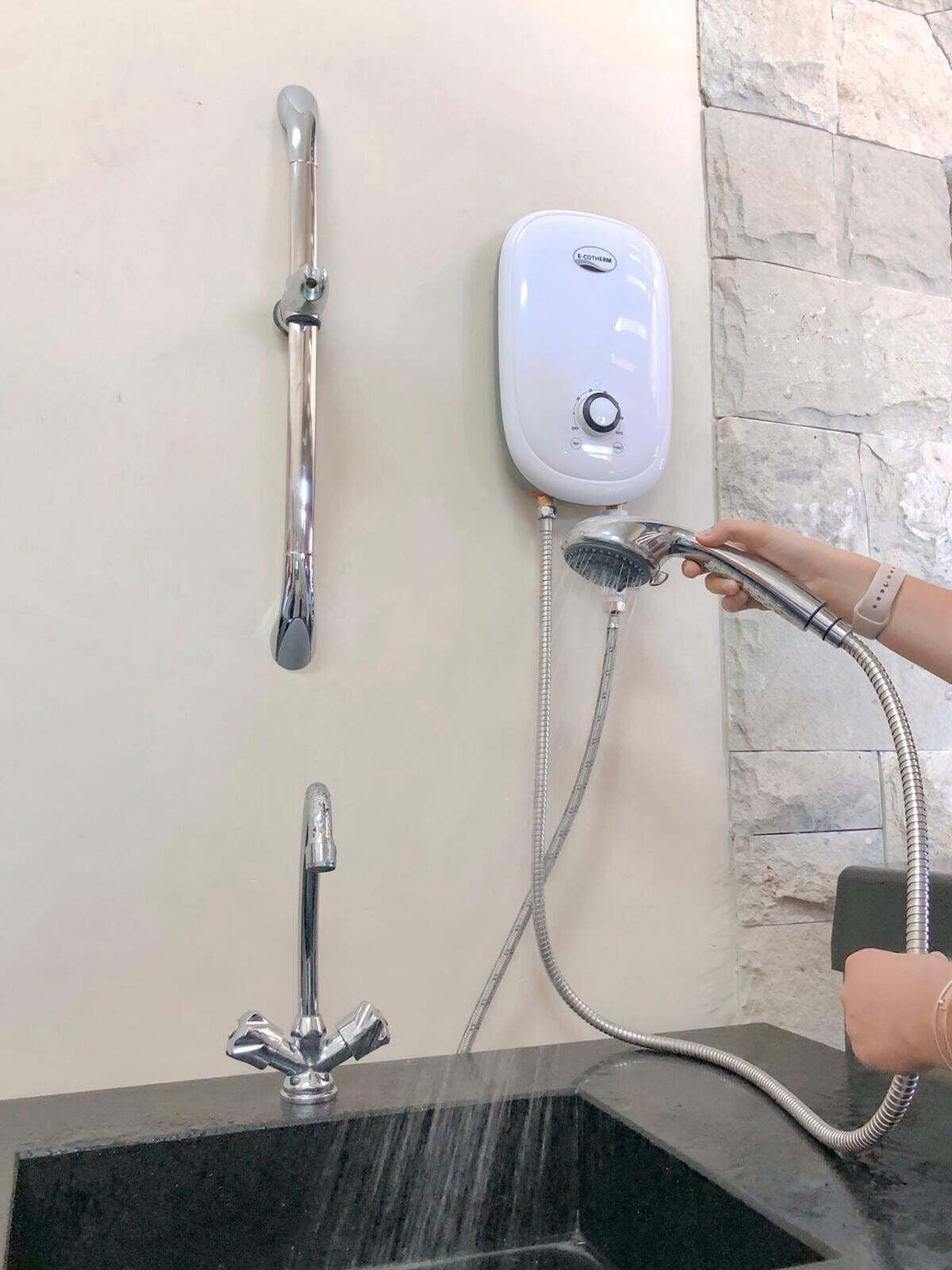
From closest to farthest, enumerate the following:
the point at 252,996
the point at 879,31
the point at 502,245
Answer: the point at 252,996, the point at 502,245, the point at 879,31

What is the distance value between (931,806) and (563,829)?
48 cm

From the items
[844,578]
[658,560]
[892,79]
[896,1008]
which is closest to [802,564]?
[844,578]

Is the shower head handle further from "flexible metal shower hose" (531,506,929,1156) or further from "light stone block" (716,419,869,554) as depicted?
"light stone block" (716,419,869,554)

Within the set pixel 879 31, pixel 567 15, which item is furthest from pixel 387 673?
pixel 879 31

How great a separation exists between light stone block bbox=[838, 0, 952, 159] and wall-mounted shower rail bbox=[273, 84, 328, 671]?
694 millimetres

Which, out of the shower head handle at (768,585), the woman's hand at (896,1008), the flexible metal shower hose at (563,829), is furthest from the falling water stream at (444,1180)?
the shower head handle at (768,585)

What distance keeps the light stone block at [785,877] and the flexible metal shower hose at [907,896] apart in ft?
0.65

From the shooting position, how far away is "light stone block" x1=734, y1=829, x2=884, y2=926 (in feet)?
3.80

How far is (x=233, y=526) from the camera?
1.00 m

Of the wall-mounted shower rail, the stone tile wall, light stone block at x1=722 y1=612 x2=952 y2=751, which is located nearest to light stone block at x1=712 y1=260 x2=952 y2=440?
the stone tile wall

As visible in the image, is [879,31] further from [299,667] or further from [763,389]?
[299,667]

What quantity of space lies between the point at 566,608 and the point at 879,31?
0.88 metres

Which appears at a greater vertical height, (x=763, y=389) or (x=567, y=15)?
(x=567, y=15)

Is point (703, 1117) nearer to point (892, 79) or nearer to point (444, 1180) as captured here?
point (444, 1180)
